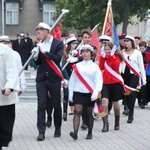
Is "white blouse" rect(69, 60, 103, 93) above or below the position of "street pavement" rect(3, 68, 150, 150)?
above

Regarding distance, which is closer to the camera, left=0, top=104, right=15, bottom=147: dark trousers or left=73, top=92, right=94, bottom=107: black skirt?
left=0, top=104, right=15, bottom=147: dark trousers

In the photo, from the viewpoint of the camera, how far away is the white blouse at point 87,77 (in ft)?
33.7

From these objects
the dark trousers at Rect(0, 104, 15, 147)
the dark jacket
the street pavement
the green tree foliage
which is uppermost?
the green tree foliage

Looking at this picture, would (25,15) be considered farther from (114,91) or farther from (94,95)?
(94,95)

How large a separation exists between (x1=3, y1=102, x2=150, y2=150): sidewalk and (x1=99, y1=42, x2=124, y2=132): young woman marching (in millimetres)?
488

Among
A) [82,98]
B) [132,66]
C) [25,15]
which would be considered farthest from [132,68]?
[25,15]

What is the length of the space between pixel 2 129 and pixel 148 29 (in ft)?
71.8

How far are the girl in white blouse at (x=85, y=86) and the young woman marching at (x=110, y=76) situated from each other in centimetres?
101

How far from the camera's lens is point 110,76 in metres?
11.5

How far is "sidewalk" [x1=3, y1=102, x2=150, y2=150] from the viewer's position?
9750mm

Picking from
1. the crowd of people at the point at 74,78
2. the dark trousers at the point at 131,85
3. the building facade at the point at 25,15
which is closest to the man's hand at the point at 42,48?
the crowd of people at the point at 74,78

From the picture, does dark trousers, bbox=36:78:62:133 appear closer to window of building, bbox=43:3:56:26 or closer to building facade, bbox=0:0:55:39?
building facade, bbox=0:0:55:39

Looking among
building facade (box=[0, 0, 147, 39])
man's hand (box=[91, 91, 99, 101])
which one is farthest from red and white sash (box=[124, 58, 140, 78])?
building facade (box=[0, 0, 147, 39])

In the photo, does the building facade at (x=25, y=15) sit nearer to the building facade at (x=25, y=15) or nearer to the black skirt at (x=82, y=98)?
the building facade at (x=25, y=15)
